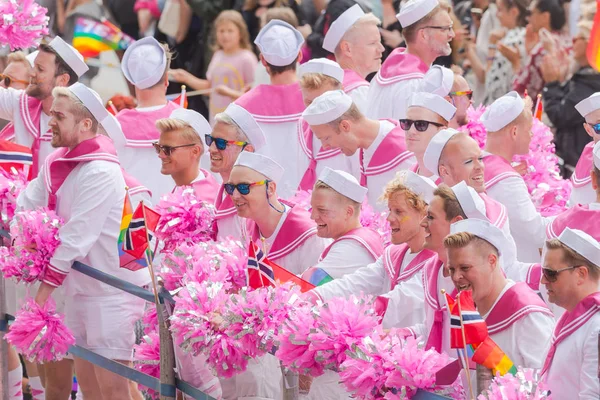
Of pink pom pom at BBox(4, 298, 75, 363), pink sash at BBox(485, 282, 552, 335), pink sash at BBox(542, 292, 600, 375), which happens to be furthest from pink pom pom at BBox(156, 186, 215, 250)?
pink sash at BBox(542, 292, 600, 375)

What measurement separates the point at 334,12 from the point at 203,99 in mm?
2535

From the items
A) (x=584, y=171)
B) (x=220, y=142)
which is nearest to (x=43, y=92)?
(x=220, y=142)

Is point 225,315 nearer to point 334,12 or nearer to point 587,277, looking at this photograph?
point 587,277

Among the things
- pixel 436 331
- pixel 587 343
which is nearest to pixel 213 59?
pixel 436 331

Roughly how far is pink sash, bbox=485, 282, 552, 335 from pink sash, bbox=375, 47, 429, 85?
3.67m

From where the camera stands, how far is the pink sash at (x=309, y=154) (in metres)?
8.42

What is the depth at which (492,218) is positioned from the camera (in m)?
6.35

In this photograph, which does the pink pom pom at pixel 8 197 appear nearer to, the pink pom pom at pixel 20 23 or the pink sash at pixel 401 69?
the pink pom pom at pixel 20 23

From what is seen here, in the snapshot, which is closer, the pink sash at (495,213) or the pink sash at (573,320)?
the pink sash at (573,320)

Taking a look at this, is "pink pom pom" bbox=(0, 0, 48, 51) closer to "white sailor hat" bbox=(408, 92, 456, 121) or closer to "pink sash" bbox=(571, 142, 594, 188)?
"white sailor hat" bbox=(408, 92, 456, 121)

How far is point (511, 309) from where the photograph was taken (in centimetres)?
524

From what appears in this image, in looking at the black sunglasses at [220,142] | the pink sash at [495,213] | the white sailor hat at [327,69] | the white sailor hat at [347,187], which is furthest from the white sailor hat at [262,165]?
the white sailor hat at [327,69]

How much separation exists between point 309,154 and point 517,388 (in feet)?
14.3

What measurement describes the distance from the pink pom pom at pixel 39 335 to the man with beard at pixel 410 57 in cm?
292
